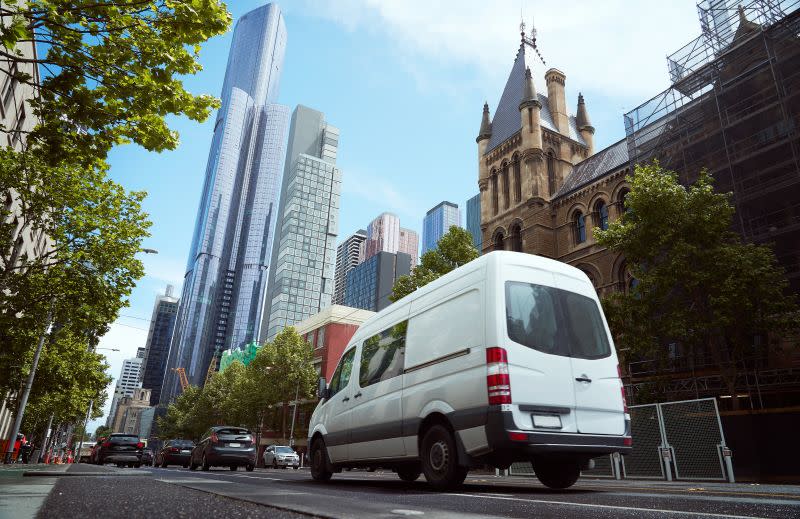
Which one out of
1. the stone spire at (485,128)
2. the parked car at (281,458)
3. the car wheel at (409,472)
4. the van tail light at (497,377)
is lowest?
the parked car at (281,458)

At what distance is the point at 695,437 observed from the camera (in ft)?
44.0

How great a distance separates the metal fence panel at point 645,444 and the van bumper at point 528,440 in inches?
388

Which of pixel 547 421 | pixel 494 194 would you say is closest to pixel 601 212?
pixel 494 194

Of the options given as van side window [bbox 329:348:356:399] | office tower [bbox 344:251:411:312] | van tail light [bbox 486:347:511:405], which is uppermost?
office tower [bbox 344:251:411:312]

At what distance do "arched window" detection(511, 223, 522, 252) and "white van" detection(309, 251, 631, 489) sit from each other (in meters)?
29.7

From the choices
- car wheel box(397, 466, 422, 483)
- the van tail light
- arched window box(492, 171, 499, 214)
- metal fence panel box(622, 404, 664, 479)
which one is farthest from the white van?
arched window box(492, 171, 499, 214)

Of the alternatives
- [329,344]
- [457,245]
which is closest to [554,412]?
[457,245]

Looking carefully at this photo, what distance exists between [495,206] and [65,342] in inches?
1177

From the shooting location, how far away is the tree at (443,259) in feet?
88.9

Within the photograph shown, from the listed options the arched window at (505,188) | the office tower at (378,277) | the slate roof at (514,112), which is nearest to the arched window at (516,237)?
the arched window at (505,188)

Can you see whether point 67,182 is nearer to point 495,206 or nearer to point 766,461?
point 766,461

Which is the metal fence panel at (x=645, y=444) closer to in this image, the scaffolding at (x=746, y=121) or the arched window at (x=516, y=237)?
the scaffolding at (x=746, y=121)

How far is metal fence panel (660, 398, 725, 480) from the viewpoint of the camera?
1295 centimetres

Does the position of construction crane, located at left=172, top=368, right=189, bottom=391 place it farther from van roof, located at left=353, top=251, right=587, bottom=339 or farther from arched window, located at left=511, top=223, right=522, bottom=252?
van roof, located at left=353, top=251, right=587, bottom=339
